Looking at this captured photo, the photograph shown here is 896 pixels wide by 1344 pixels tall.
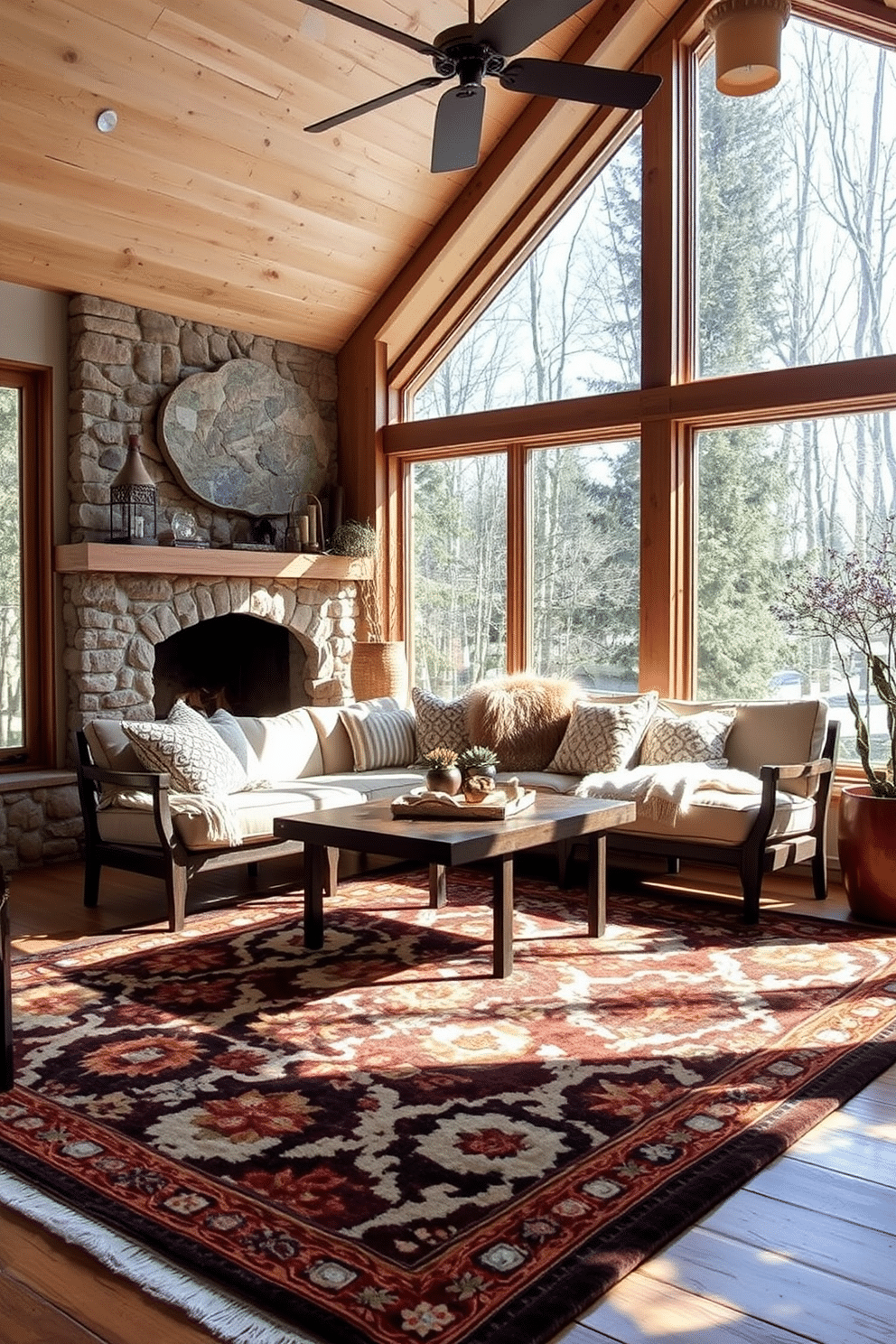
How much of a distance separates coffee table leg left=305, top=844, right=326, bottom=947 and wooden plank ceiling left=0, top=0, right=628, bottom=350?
11.1ft

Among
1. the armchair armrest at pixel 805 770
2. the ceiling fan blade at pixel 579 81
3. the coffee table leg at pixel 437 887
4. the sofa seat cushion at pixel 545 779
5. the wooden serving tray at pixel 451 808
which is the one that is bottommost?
the coffee table leg at pixel 437 887

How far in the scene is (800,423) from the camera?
6.12 m

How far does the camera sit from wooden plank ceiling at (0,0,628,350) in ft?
17.0

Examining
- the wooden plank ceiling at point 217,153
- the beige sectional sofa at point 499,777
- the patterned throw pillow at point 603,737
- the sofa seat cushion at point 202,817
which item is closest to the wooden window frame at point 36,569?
the wooden plank ceiling at point 217,153

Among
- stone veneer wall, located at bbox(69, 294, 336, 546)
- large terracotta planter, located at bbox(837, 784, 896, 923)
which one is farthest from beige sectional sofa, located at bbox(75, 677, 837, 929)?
stone veneer wall, located at bbox(69, 294, 336, 546)

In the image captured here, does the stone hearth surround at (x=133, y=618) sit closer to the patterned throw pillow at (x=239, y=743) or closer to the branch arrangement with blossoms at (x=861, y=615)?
the patterned throw pillow at (x=239, y=743)

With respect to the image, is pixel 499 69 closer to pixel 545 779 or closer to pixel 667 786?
pixel 667 786

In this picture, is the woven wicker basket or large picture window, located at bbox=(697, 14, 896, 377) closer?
large picture window, located at bbox=(697, 14, 896, 377)

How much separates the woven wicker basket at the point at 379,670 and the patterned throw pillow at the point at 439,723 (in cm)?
70

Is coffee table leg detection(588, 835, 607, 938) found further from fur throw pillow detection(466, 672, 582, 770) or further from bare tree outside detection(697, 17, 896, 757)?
bare tree outside detection(697, 17, 896, 757)

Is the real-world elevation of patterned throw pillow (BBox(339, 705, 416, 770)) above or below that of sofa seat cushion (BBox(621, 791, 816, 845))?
above

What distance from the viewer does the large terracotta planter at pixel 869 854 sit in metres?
4.96

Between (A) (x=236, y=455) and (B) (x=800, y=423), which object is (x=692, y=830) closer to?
(B) (x=800, y=423)

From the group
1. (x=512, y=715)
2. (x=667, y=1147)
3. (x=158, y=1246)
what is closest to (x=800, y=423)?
(x=512, y=715)
